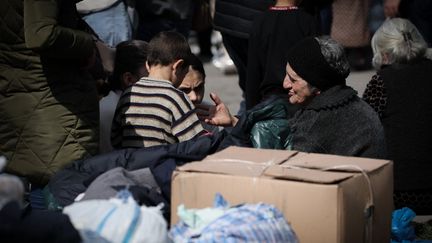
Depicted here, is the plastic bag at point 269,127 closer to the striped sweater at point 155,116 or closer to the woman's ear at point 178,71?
the striped sweater at point 155,116

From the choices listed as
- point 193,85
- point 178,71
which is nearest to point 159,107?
point 178,71

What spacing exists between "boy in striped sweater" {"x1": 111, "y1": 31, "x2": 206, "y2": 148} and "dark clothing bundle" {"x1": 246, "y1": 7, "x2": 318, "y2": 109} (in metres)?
0.93

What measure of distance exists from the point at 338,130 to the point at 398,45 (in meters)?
1.31

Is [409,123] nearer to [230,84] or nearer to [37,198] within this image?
[37,198]

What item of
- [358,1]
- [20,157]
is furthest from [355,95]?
[358,1]

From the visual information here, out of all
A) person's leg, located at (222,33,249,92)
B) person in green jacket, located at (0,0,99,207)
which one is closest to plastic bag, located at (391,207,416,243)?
person in green jacket, located at (0,0,99,207)

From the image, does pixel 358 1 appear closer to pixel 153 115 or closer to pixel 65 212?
pixel 153 115

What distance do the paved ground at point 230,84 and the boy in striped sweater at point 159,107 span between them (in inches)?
158

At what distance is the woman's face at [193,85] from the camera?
5492 mm

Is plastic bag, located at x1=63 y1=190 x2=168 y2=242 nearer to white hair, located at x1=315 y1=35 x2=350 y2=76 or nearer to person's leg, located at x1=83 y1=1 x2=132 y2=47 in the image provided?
white hair, located at x1=315 y1=35 x2=350 y2=76

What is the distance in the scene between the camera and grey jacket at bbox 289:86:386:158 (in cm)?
456

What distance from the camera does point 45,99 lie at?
4.97 metres

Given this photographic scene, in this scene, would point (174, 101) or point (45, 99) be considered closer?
point (174, 101)

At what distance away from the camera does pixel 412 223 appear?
17.5 ft
